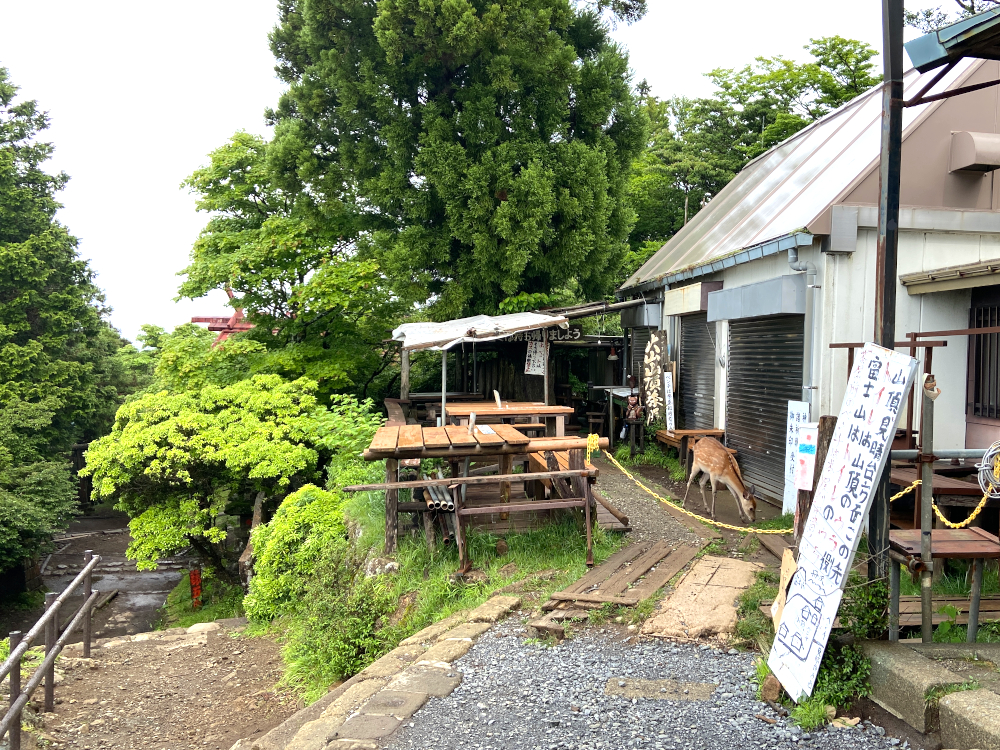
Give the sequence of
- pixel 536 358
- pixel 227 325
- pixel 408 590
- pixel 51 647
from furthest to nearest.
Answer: pixel 227 325, pixel 536 358, pixel 51 647, pixel 408 590

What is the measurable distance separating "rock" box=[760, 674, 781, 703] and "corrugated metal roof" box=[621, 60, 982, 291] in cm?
566

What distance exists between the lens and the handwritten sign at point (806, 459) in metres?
5.00

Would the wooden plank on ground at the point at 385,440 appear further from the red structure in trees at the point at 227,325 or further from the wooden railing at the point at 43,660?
the red structure in trees at the point at 227,325

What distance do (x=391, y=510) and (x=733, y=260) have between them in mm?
6089

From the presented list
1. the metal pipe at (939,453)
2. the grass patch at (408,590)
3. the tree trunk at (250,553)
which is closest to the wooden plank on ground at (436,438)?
the grass patch at (408,590)

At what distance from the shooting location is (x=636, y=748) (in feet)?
12.5

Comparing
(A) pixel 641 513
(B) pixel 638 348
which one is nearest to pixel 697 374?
(B) pixel 638 348

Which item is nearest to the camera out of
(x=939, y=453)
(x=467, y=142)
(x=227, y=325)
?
(x=939, y=453)

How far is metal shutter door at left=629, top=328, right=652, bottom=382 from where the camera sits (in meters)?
15.9

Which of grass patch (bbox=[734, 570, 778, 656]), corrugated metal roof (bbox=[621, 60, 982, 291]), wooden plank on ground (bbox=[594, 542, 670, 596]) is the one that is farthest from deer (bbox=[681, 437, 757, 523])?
corrugated metal roof (bbox=[621, 60, 982, 291])

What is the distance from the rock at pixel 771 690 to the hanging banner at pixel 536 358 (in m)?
8.87

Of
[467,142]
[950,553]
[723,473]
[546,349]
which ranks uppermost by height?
[467,142]

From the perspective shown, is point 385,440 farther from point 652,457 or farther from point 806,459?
point 652,457

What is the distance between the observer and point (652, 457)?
44.0 feet
